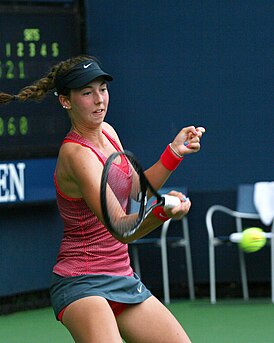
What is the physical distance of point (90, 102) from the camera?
12.9 feet

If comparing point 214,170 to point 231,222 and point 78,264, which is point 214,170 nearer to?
point 231,222

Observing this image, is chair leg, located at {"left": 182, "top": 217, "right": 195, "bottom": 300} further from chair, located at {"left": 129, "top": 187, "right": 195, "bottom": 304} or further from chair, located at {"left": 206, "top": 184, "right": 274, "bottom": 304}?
chair, located at {"left": 206, "top": 184, "right": 274, "bottom": 304}

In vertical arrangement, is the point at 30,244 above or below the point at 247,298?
above

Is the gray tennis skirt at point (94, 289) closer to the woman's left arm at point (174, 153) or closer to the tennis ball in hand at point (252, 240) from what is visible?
the woman's left arm at point (174, 153)

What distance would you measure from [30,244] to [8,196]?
0.62 m

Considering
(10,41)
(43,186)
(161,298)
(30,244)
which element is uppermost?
(10,41)

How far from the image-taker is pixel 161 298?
8141mm

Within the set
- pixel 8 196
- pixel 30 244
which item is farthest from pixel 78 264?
pixel 30 244

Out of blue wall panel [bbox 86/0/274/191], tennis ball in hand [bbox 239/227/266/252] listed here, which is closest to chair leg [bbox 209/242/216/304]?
blue wall panel [bbox 86/0/274/191]

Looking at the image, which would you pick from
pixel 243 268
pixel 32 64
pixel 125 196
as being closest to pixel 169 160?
pixel 125 196

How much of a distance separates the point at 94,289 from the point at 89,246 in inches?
6.6

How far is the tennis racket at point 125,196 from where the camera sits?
142 inches

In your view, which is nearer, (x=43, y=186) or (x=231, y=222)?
(x=43, y=186)

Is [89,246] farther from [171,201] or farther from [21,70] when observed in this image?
[21,70]
